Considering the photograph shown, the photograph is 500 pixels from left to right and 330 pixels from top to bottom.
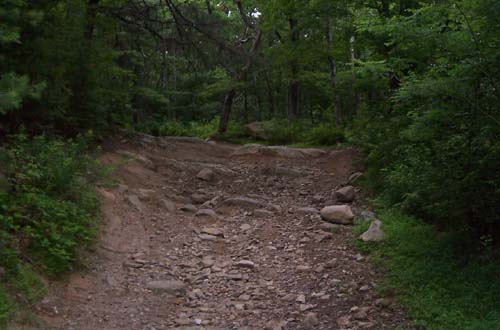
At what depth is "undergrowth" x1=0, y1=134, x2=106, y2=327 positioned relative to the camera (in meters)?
4.98

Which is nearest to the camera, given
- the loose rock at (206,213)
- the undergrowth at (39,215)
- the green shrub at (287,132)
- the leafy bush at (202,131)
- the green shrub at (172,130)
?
the undergrowth at (39,215)

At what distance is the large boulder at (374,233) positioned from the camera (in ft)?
22.5

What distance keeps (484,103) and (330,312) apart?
2.57m

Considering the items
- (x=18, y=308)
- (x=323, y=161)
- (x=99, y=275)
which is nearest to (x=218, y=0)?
(x=323, y=161)

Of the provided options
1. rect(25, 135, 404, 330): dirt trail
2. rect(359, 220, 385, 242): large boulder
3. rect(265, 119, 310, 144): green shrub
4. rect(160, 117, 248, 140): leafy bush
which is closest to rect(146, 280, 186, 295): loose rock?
rect(25, 135, 404, 330): dirt trail

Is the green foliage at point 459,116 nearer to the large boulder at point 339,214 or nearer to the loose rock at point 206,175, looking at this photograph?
the large boulder at point 339,214

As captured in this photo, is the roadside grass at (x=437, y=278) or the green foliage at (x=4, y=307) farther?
the roadside grass at (x=437, y=278)

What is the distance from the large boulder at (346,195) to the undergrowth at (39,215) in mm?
4089

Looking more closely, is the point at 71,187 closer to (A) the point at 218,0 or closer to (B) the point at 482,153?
(B) the point at 482,153

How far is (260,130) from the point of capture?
19.4 m

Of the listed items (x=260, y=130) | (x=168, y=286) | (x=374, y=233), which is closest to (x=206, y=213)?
(x=168, y=286)

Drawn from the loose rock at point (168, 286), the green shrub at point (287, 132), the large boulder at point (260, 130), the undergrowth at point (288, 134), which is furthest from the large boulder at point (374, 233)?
the large boulder at point (260, 130)

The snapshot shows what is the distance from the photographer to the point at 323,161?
13.4m

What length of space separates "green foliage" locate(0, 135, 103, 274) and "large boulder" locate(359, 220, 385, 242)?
347cm
